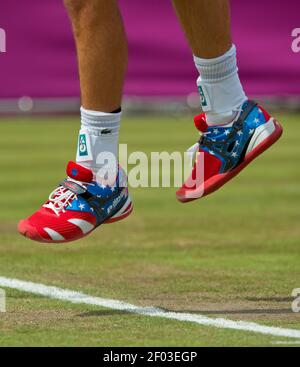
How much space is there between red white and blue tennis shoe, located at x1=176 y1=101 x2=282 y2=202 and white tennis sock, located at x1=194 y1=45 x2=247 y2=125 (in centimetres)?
3

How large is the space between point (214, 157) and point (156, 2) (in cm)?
601

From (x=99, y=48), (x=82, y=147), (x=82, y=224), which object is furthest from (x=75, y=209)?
(x=99, y=48)

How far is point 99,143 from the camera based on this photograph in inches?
146

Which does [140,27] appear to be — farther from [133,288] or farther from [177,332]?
[177,332]

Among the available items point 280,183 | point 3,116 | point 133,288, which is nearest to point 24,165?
point 280,183

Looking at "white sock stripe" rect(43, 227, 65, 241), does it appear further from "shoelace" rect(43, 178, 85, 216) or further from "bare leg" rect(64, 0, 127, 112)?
"bare leg" rect(64, 0, 127, 112)

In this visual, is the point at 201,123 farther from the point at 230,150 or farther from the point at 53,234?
the point at 53,234

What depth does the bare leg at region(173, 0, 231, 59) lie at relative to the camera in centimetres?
367

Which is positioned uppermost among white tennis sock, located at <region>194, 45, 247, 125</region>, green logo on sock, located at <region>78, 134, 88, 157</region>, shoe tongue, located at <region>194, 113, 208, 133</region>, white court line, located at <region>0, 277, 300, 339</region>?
white tennis sock, located at <region>194, 45, 247, 125</region>

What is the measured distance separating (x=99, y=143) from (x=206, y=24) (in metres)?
0.53

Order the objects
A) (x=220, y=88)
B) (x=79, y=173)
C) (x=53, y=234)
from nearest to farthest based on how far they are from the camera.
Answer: (x=53, y=234)
(x=79, y=173)
(x=220, y=88)

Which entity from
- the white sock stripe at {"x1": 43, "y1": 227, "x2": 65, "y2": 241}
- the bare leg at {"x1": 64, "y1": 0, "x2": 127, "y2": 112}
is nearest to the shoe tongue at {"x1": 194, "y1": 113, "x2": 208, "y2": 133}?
the bare leg at {"x1": 64, "y1": 0, "x2": 127, "y2": 112}

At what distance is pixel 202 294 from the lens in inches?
152

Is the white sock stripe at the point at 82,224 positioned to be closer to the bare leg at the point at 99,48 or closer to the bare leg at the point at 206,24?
the bare leg at the point at 99,48
